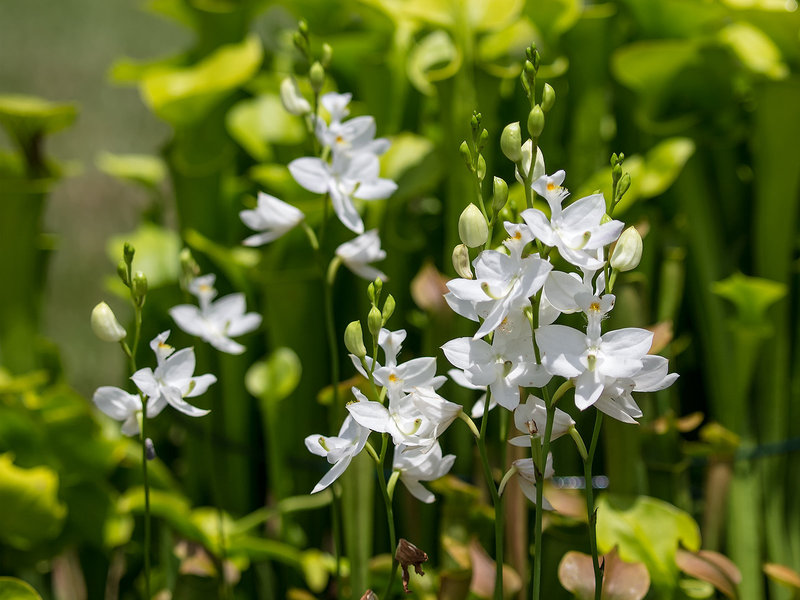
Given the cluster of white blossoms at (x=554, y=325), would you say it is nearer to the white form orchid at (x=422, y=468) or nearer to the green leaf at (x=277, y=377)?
the white form orchid at (x=422, y=468)

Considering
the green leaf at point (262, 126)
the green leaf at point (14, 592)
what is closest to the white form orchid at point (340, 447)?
the green leaf at point (14, 592)

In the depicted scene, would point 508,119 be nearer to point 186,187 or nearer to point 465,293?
point 186,187

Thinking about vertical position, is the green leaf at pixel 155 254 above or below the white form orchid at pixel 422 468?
above

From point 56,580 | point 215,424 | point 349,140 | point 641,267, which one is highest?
point 349,140

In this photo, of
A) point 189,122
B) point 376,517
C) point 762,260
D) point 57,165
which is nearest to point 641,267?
point 762,260

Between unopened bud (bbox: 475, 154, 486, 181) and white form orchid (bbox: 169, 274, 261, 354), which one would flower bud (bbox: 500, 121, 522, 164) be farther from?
white form orchid (bbox: 169, 274, 261, 354)

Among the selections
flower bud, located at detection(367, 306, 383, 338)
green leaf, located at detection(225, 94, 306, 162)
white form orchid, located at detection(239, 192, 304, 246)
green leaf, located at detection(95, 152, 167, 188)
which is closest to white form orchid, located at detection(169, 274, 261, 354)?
white form orchid, located at detection(239, 192, 304, 246)

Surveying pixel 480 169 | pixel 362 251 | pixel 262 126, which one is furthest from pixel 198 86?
pixel 480 169
